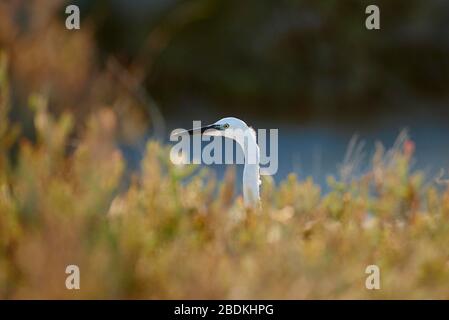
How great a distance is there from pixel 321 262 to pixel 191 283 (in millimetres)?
343

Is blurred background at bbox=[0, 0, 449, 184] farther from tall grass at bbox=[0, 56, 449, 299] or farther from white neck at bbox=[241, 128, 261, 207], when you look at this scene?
tall grass at bbox=[0, 56, 449, 299]

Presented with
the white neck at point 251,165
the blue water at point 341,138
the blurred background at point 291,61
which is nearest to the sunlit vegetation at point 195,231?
the white neck at point 251,165

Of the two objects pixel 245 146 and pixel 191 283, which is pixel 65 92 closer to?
pixel 245 146

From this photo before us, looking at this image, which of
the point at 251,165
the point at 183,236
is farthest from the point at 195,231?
the point at 251,165

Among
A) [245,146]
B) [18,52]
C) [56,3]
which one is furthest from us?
[56,3]

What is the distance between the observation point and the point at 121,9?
8.72m

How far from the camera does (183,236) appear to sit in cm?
222

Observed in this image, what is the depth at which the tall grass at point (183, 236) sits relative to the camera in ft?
6.73

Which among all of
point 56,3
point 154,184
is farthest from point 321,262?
point 56,3

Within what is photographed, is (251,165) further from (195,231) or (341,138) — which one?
(341,138)

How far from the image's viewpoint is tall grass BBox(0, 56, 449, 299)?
2053 mm

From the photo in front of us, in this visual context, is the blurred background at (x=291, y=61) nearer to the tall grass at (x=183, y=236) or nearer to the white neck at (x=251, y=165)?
the white neck at (x=251, y=165)

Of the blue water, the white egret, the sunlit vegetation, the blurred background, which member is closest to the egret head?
the white egret

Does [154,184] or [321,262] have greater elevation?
[154,184]
